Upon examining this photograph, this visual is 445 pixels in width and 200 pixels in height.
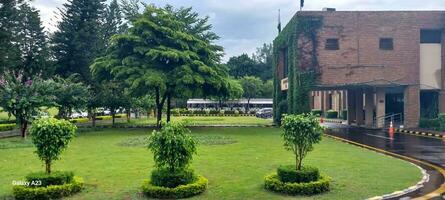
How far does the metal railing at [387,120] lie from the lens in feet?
103

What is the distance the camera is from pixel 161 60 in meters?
26.8

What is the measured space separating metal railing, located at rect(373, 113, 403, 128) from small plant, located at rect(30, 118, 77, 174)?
87.5 ft

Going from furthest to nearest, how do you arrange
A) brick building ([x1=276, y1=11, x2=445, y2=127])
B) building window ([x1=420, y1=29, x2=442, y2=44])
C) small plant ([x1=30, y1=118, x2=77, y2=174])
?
1. building window ([x1=420, y1=29, x2=442, y2=44])
2. brick building ([x1=276, y1=11, x2=445, y2=127])
3. small plant ([x1=30, y1=118, x2=77, y2=174])

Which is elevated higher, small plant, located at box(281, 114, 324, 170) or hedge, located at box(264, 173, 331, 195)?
small plant, located at box(281, 114, 324, 170)

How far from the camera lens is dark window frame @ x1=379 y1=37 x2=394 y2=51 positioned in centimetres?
2930

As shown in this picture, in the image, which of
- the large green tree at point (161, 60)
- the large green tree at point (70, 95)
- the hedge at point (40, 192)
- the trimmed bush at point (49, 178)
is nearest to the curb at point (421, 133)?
the large green tree at point (161, 60)

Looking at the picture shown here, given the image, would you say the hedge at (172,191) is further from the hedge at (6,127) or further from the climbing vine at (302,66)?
the hedge at (6,127)

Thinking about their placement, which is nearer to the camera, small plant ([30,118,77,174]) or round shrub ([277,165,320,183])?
small plant ([30,118,77,174])

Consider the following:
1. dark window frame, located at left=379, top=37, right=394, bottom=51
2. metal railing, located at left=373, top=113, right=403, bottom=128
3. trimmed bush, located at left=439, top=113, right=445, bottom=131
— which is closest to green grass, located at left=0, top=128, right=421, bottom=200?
trimmed bush, located at left=439, top=113, right=445, bottom=131

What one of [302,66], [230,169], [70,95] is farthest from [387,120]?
[230,169]

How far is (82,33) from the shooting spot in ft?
123

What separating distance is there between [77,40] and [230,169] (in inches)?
1165

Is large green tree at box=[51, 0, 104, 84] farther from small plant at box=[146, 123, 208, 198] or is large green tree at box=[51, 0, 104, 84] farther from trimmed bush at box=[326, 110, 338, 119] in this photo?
small plant at box=[146, 123, 208, 198]

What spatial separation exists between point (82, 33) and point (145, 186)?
31.5 metres
